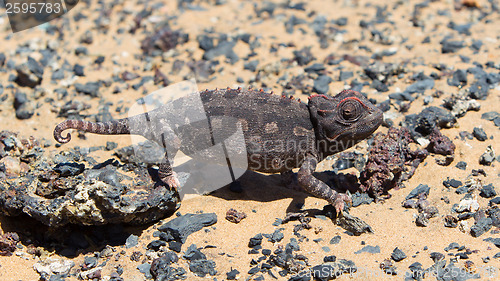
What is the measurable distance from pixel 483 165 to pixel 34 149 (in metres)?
6.60

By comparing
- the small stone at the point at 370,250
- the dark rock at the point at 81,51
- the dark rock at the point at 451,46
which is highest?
the dark rock at the point at 81,51

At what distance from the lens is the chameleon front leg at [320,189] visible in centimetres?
600

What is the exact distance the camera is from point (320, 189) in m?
6.09

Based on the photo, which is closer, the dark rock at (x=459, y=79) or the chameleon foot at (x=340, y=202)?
the chameleon foot at (x=340, y=202)

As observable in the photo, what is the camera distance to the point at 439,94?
8141 millimetres

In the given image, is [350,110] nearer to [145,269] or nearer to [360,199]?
[360,199]

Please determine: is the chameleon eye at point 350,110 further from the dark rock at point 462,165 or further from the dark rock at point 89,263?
the dark rock at point 89,263

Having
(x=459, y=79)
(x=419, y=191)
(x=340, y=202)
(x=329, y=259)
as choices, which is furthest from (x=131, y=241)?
(x=459, y=79)

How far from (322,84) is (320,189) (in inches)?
127

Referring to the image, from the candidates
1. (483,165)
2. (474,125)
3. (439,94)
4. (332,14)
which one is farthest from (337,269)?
(332,14)

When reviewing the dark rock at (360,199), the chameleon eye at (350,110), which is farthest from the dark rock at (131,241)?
the chameleon eye at (350,110)

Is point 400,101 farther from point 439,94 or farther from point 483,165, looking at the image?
point 483,165

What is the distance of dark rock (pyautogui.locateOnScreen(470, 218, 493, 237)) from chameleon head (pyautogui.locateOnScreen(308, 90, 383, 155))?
1.67 meters

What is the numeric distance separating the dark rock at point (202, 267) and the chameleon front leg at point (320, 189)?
162 cm
